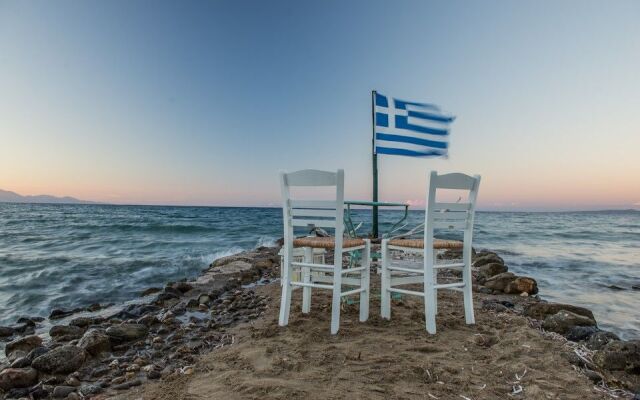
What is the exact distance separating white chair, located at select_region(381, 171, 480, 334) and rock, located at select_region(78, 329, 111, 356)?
104 inches

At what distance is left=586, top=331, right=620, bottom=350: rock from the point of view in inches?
128

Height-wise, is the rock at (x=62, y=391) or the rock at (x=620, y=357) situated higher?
the rock at (x=620, y=357)

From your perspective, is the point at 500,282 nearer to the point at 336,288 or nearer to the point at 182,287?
the point at 336,288

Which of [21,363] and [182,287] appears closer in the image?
[21,363]

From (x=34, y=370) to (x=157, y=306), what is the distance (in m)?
2.36

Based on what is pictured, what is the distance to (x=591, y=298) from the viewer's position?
19.7ft

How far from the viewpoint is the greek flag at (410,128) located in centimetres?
670

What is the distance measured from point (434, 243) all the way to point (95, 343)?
3185 mm

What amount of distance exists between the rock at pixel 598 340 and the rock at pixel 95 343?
13.9ft

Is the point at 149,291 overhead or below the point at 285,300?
below

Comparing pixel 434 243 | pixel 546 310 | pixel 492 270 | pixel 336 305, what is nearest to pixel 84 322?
pixel 336 305

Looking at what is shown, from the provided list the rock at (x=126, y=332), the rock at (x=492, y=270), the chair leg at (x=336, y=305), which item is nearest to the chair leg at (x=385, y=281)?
the chair leg at (x=336, y=305)

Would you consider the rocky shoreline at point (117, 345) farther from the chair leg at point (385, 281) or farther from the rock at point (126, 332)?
the chair leg at point (385, 281)

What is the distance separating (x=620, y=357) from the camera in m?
2.88
